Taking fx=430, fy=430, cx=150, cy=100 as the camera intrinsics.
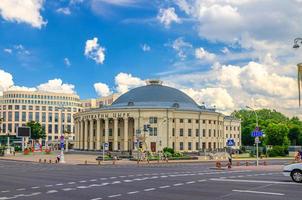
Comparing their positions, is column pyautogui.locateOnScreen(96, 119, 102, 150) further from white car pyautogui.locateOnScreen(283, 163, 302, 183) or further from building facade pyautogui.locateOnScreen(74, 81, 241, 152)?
white car pyautogui.locateOnScreen(283, 163, 302, 183)

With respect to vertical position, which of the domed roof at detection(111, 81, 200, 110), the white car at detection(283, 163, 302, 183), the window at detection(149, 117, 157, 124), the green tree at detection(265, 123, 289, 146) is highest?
the domed roof at detection(111, 81, 200, 110)

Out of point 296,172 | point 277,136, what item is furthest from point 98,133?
point 296,172

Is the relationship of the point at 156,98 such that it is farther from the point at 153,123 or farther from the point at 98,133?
the point at 98,133

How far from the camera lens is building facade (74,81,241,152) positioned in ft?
370

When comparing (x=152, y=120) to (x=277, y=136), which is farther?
(x=277, y=136)

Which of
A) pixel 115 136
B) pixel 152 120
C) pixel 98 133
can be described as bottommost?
pixel 115 136

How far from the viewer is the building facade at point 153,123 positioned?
113 metres

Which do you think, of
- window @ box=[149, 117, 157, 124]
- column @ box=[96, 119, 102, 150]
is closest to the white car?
window @ box=[149, 117, 157, 124]

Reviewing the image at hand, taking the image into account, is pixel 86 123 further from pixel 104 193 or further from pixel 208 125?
pixel 104 193

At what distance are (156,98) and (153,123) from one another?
13.8m

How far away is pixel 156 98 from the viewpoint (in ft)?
410

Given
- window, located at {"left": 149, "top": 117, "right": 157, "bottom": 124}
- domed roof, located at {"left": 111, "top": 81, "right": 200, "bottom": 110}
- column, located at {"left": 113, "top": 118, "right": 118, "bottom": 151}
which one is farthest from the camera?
domed roof, located at {"left": 111, "top": 81, "right": 200, "bottom": 110}

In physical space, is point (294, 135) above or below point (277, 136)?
above

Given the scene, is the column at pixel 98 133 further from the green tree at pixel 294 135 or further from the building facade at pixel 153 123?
the green tree at pixel 294 135
